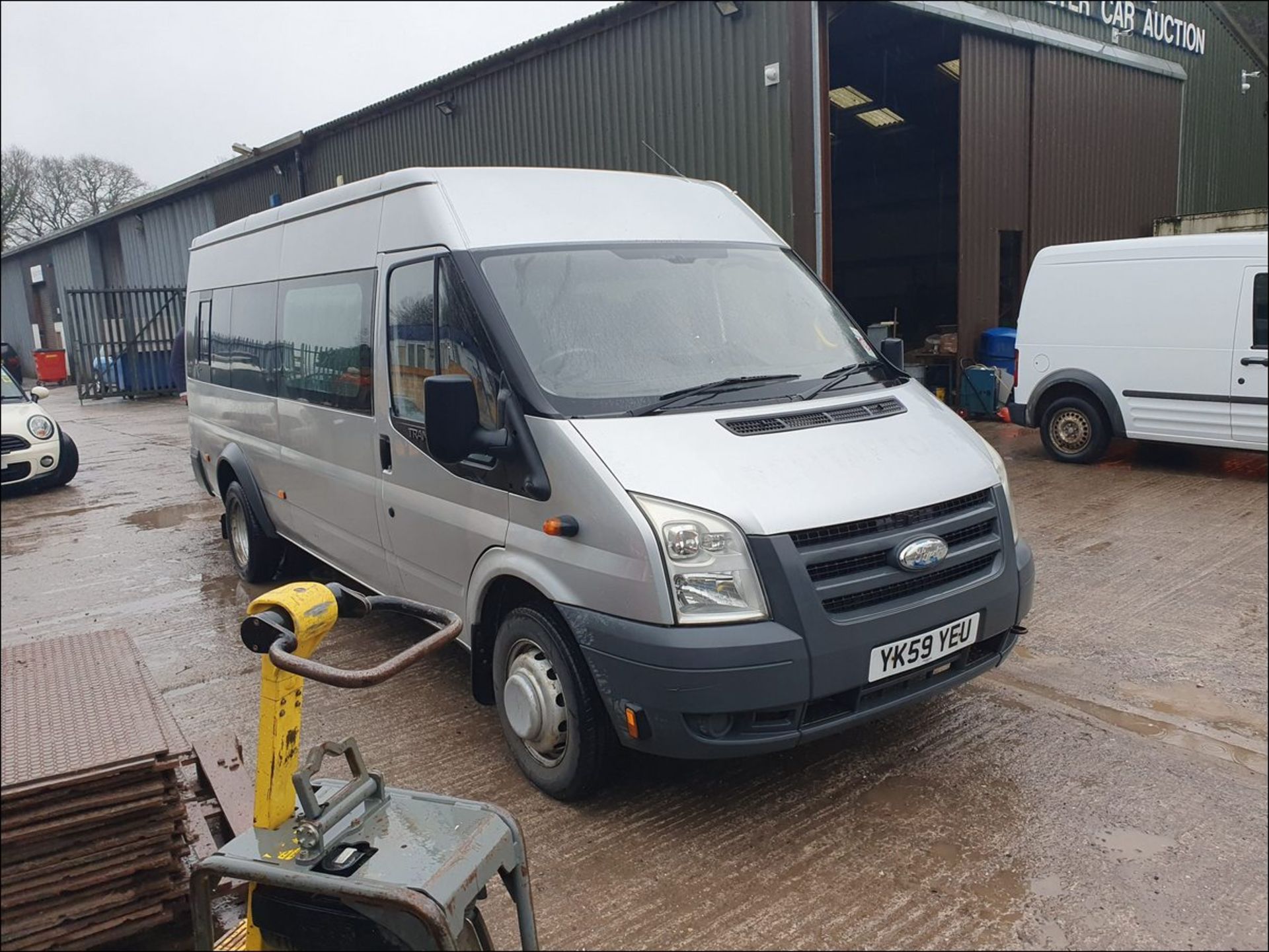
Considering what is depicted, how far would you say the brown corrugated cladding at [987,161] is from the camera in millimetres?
12312

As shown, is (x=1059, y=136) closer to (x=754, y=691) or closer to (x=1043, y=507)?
(x=1043, y=507)

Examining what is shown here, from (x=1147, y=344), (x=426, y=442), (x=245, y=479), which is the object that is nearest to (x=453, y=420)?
(x=426, y=442)

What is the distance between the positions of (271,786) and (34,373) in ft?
3.56

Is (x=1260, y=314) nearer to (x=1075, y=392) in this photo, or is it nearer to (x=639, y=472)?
(x=1075, y=392)

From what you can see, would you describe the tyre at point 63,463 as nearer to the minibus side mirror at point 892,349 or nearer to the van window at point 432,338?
the van window at point 432,338

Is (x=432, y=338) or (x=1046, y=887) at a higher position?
(x=432, y=338)

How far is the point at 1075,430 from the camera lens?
885 cm

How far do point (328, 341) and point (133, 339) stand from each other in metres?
17.8

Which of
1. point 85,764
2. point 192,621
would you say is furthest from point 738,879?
point 192,621

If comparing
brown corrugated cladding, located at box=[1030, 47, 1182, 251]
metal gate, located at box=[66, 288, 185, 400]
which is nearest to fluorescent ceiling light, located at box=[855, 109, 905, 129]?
brown corrugated cladding, located at box=[1030, 47, 1182, 251]

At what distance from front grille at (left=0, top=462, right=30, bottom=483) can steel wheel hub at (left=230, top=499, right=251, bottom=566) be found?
189 inches

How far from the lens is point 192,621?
221 inches

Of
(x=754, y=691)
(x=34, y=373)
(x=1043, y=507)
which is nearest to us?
(x=34, y=373)

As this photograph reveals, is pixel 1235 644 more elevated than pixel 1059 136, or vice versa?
pixel 1059 136
